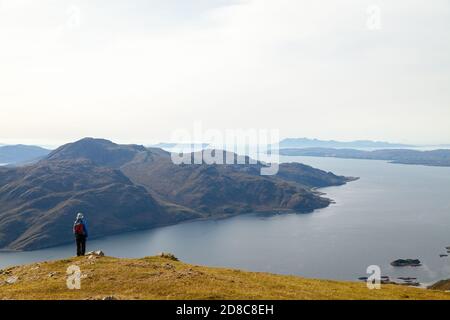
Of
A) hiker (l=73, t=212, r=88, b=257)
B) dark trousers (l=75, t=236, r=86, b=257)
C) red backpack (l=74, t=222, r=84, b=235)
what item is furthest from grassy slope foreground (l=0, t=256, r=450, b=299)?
red backpack (l=74, t=222, r=84, b=235)

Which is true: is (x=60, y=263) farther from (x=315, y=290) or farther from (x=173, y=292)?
(x=315, y=290)

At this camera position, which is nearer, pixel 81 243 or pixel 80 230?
pixel 80 230

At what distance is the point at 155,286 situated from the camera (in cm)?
3719

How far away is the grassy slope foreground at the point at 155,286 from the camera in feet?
115

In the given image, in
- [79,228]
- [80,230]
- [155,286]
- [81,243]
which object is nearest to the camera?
[155,286]

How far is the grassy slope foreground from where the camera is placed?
34.9 metres

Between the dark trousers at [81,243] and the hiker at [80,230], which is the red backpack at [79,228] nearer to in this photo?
the hiker at [80,230]

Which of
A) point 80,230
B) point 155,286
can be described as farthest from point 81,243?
point 155,286

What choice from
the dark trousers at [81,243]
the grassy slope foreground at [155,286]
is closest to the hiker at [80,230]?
the dark trousers at [81,243]

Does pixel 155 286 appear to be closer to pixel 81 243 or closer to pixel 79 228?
pixel 79 228
